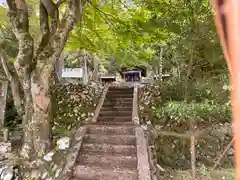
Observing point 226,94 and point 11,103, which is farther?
point 11,103

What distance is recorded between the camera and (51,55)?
15.7 feet

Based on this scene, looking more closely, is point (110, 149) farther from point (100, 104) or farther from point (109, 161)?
point (100, 104)

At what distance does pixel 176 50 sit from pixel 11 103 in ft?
17.0

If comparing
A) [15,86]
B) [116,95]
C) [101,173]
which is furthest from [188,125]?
[15,86]

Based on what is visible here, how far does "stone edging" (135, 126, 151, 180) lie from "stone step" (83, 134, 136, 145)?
196mm

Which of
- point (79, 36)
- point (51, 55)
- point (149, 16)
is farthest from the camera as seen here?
point (79, 36)

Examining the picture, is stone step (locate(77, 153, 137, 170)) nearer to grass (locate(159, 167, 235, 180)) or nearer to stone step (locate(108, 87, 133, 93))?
grass (locate(159, 167, 235, 180))

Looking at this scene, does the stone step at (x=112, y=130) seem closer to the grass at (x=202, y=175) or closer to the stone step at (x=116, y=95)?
the grass at (x=202, y=175)

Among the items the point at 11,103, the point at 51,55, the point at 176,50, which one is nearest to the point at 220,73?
the point at 176,50

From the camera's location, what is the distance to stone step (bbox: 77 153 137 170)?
4.50 metres

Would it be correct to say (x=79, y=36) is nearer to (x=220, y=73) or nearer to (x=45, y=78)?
(x=45, y=78)

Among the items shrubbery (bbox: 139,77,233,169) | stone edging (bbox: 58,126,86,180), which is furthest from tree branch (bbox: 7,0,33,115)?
shrubbery (bbox: 139,77,233,169)

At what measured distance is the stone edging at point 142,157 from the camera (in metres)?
3.98

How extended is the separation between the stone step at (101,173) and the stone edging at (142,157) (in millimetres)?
→ 174
